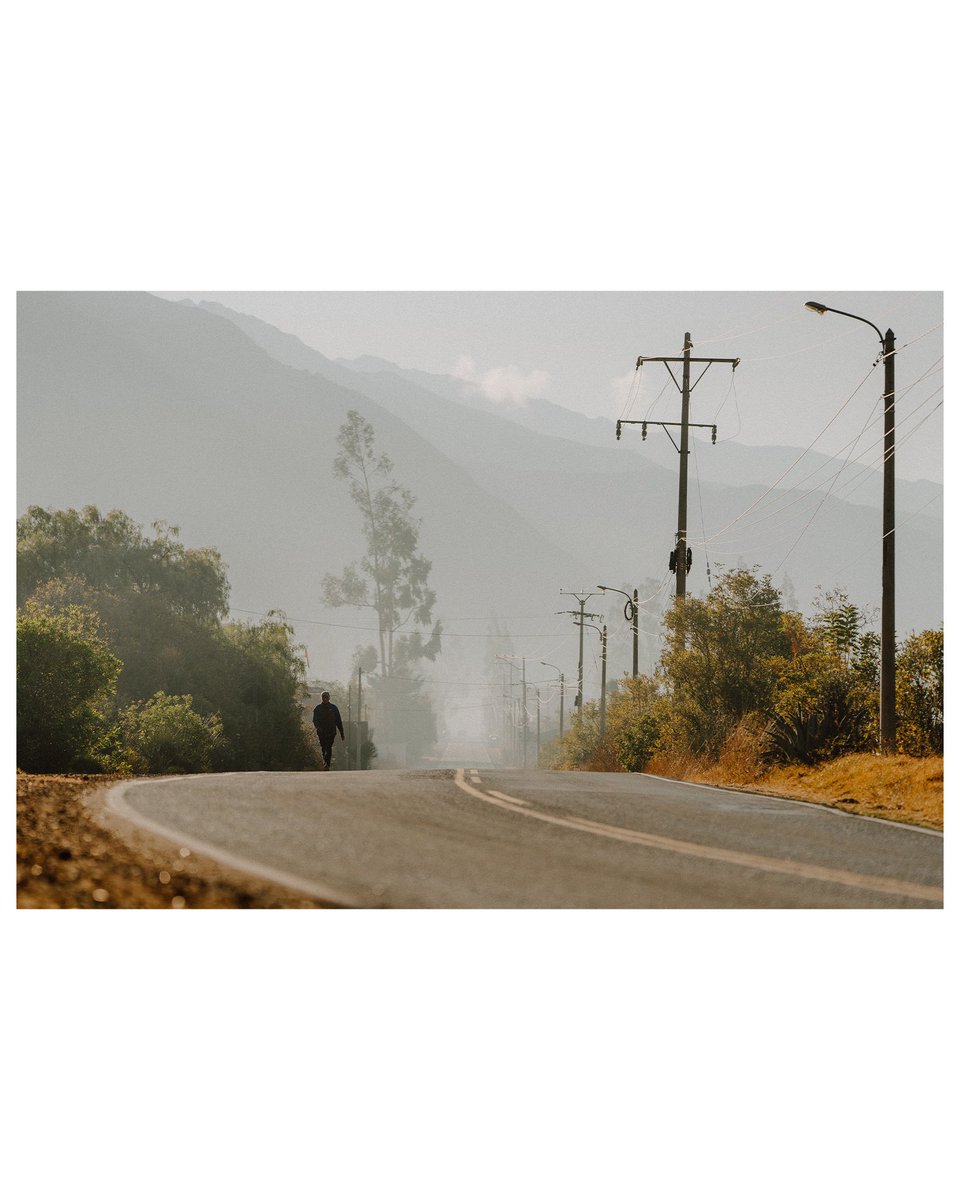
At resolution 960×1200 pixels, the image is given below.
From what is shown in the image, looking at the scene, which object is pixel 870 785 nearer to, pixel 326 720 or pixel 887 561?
pixel 887 561

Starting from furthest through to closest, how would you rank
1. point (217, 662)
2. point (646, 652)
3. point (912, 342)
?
1. point (646, 652)
2. point (217, 662)
3. point (912, 342)

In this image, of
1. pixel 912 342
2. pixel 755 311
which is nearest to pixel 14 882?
pixel 912 342

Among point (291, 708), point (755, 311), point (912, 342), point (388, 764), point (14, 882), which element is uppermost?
point (755, 311)

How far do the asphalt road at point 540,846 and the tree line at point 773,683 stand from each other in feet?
17.2

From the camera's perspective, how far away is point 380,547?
95.2 m

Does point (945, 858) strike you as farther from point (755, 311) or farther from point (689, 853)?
point (755, 311)

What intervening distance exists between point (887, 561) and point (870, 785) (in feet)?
14.1

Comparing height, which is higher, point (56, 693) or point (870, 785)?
point (56, 693)

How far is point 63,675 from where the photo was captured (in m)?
23.0

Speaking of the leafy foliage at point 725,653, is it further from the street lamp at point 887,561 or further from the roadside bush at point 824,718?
the street lamp at point 887,561

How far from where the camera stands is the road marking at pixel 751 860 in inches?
304

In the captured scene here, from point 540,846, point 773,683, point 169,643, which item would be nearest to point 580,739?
point 169,643

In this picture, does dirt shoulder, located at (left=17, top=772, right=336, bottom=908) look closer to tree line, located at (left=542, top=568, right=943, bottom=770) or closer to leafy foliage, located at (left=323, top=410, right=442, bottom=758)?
tree line, located at (left=542, top=568, right=943, bottom=770)

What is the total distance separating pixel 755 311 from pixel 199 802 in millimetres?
16086
